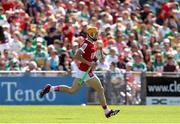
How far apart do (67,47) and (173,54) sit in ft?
13.1

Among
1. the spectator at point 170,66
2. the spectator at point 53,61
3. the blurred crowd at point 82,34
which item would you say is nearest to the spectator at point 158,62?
the blurred crowd at point 82,34

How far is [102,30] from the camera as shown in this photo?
97.5 feet

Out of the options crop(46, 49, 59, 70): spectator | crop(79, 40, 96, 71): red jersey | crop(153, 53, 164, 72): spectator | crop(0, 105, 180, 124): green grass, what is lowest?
crop(153, 53, 164, 72): spectator

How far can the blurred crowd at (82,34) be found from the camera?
26.9 meters

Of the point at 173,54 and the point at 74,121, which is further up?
the point at 74,121

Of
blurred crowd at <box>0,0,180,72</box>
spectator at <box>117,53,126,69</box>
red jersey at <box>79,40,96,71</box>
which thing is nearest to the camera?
red jersey at <box>79,40,96,71</box>

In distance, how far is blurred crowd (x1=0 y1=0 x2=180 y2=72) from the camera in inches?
1060

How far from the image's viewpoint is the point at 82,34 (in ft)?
95.3

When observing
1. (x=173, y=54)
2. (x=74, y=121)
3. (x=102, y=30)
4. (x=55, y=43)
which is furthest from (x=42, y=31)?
(x=74, y=121)

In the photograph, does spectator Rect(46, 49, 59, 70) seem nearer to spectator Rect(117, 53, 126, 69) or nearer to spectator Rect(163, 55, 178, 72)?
spectator Rect(117, 53, 126, 69)

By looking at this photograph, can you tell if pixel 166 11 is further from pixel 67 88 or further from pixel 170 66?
pixel 67 88

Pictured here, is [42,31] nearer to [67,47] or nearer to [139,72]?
[67,47]

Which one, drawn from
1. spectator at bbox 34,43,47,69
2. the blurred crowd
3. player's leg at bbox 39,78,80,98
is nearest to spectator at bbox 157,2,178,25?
the blurred crowd

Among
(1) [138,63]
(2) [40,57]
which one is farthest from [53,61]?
(1) [138,63]
